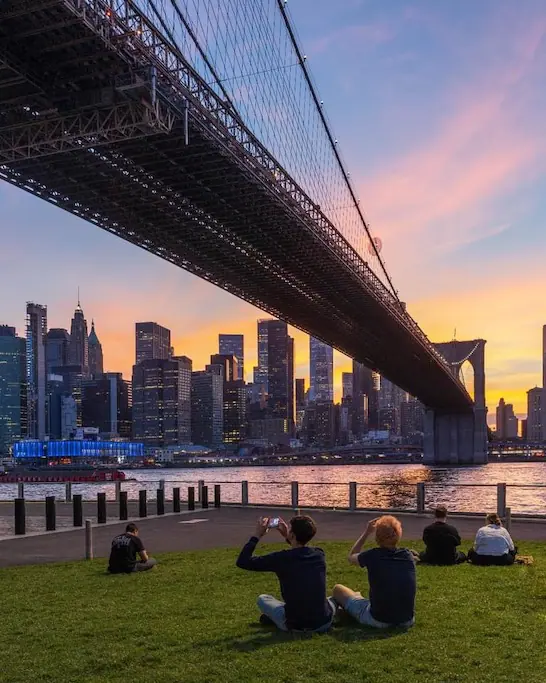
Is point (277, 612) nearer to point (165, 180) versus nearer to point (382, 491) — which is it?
point (165, 180)

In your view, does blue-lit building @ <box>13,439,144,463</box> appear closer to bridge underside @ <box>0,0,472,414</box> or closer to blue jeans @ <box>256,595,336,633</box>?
bridge underside @ <box>0,0,472,414</box>

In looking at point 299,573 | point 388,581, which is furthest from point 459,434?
point 299,573

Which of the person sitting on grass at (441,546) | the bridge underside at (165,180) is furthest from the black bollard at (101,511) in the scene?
the bridge underside at (165,180)

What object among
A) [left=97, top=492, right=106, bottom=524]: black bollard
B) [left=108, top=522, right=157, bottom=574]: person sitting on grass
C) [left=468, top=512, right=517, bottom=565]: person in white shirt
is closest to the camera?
[left=468, top=512, right=517, bottom=565]: person in white shirt

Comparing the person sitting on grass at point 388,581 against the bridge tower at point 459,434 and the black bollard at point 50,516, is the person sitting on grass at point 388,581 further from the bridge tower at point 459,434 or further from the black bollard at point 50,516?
the bridge tower at point 459,434

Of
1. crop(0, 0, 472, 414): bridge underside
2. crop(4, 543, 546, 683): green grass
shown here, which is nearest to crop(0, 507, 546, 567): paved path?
crop(4, 543, 546, 683): green grass

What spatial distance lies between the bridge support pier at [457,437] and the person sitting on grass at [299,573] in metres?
115

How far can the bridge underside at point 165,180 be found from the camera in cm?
2081

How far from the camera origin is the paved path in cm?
1382

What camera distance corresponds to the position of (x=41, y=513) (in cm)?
2256

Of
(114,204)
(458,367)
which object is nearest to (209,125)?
(114,204)

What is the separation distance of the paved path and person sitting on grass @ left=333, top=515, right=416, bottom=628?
7389 mm

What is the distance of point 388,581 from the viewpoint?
6594 millimetres

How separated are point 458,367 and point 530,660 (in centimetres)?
12655
